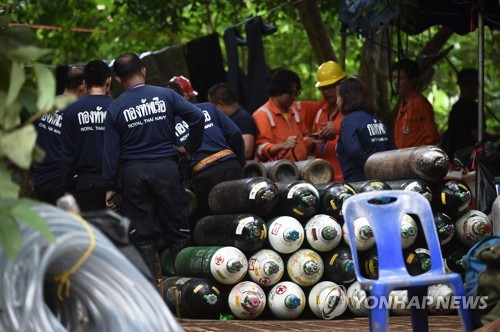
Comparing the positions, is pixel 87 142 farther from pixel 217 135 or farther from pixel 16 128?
pixel 16 128

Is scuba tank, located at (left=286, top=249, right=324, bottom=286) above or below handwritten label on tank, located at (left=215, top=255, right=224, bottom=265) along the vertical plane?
below

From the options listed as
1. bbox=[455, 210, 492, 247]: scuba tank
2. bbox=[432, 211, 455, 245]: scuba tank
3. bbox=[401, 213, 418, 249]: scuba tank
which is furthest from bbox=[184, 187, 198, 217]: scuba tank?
bbox=[455, 210, 492, 247]: scuba tank

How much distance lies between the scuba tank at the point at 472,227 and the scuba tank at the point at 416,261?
45 cm

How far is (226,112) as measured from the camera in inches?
468

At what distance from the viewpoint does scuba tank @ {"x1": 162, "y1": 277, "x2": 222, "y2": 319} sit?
954cm

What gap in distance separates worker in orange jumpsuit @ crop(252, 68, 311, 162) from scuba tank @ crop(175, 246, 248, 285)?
2.29 metres

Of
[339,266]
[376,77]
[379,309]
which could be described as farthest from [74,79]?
[376,77]

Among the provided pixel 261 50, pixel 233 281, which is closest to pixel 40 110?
pixel 233 281

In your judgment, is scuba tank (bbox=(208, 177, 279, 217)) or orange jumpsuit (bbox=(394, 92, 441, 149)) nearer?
scuba tank (bbox=(208, 177, 279, 217))

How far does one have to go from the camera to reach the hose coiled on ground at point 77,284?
4.39m

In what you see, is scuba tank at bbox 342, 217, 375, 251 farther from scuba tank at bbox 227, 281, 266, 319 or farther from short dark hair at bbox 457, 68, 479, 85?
short dark hair at bbox 457, 68, 479, 85

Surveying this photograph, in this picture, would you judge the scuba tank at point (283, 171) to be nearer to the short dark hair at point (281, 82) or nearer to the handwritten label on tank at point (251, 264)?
the short dark hair at point (281, 82)

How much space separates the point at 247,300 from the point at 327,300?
26.6 inches

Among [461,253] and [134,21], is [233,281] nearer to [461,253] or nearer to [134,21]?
[461,253]
